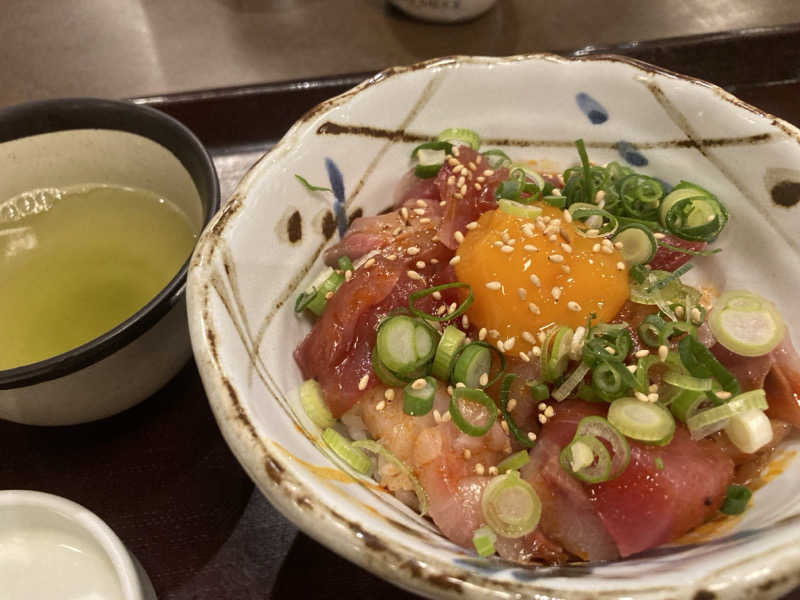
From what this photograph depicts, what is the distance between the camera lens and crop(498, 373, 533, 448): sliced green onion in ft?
4.81

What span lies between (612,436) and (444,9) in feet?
9.18

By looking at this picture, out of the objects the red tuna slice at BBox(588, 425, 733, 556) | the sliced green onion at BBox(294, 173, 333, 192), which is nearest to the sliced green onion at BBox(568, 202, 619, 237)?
the red tuna slice at BBox(588, 425, 733, 556)

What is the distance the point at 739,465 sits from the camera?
4.79 feet

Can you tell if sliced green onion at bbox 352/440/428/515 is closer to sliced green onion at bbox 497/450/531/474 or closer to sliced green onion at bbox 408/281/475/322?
sliced green onion at bbox 497/450/531/474

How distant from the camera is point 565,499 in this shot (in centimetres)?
134

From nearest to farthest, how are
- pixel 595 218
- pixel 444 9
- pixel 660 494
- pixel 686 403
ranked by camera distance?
pixel 660 494, pixel 686 403, pixel 595 218, pixel 444 9

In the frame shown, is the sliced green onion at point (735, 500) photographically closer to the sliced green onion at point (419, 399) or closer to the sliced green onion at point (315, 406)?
the sliced green onion at point (419, 399)

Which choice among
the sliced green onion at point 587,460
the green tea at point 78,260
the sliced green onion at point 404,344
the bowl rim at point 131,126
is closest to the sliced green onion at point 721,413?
the sliced green onion at point 587,460

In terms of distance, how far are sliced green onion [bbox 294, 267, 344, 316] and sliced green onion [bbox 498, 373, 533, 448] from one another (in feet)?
1.66

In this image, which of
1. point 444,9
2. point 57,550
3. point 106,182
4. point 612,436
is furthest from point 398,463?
point 444,9

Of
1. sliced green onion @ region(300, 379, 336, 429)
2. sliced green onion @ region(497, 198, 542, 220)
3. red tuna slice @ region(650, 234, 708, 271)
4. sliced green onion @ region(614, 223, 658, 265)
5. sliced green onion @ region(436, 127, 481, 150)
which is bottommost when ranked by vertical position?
sliced green onion @ region(300, 379, 336, 429)

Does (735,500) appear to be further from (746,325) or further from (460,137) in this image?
(460,137)

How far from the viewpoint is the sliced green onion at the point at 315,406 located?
5.01ft

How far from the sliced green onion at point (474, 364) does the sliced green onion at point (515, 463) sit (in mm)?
178
